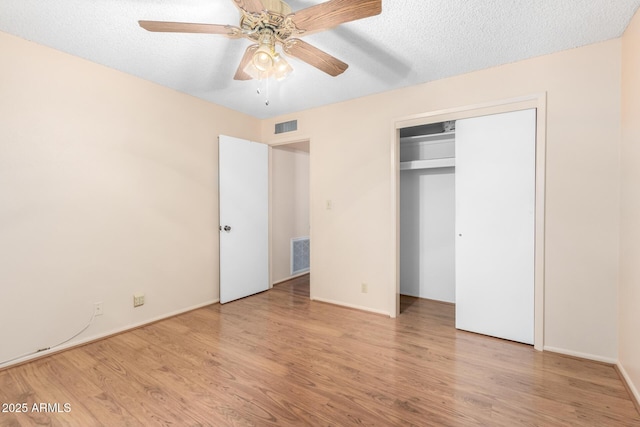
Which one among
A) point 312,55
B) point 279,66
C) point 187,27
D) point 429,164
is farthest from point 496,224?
point 187,27

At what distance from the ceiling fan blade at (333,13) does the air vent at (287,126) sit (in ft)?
7.37

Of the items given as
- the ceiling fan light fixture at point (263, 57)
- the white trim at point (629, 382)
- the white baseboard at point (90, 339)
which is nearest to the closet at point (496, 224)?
the white trim at point (629, 382)

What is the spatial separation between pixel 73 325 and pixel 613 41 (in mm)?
4795

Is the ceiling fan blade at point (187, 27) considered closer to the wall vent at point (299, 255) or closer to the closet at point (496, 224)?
the closet at point (496, 224)

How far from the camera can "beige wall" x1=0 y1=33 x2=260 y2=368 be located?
212cm

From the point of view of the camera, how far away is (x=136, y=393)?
5.96 ft

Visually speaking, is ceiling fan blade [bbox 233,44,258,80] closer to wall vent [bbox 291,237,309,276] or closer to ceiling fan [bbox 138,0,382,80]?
ceiling fan [bbox 138,0,382,80]

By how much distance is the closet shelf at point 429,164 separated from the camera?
331 cm

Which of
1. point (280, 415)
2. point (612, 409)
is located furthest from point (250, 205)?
point (612, 409)

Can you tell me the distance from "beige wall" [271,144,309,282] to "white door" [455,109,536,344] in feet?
8.38

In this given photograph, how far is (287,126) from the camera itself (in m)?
3.89

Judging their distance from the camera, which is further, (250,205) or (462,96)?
(250,205)

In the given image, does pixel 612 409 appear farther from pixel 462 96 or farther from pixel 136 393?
pixel 136 393

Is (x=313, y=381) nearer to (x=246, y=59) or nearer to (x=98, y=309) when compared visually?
(x=98, y=309)
